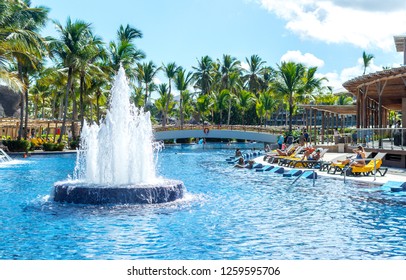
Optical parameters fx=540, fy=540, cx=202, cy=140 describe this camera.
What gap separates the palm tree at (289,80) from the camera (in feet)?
199

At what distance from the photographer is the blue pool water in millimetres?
9484

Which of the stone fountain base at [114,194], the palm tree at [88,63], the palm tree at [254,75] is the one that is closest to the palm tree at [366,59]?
the palm tree at [254,75]

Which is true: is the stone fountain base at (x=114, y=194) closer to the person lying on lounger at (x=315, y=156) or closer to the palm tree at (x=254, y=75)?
the person lying on lounger at (x=315, y=156)

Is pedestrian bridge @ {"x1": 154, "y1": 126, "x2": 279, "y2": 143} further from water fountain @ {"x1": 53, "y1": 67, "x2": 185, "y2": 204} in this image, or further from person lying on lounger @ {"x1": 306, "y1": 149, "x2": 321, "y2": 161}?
water fountain @ {"x1": 53, "y1": 67, "x2": 185, "y2": 204}

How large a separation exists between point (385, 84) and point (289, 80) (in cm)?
3294

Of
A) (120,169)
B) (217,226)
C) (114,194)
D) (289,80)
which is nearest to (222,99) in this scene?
(289,80)

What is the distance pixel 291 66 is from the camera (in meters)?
60.4

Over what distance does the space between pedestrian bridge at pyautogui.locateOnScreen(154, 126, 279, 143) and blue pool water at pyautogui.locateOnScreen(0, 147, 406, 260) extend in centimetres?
4610

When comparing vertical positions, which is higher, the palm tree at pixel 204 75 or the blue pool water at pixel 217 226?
the palm tree at pixel 204 75

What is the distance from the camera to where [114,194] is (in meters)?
14.4

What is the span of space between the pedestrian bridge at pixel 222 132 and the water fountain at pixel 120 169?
46539 millimetres

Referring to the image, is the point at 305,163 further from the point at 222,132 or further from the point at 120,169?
the point at 222,132

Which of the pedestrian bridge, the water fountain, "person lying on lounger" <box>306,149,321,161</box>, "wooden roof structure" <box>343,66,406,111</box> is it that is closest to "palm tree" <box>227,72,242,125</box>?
the pedestrian bridge
